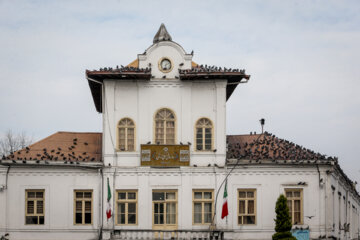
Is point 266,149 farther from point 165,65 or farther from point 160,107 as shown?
point 165,65

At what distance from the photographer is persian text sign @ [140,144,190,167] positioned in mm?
36625

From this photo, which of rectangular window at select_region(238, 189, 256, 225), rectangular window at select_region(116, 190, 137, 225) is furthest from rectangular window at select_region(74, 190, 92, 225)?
rectangular window at select_region(238, 189, 256, 225)

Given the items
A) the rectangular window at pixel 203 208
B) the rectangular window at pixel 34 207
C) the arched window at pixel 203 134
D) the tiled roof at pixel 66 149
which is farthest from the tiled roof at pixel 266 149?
the rectangular window at pixel 34 207

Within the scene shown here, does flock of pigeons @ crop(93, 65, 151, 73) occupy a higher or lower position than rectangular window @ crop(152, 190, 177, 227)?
higher

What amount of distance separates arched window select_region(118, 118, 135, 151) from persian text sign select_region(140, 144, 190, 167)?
0.75 metres

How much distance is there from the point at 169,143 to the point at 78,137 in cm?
658

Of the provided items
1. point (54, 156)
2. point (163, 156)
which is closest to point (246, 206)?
point (163, 156)

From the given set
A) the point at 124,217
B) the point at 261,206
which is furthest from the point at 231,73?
the point at 124,217

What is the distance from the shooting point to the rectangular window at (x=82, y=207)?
36625mm

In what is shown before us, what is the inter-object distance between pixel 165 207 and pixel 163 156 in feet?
9.05

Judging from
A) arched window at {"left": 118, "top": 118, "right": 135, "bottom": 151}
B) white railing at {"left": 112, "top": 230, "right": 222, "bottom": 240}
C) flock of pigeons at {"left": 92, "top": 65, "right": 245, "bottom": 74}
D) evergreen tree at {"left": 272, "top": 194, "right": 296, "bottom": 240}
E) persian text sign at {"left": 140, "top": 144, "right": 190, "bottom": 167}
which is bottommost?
white railing at {"left": 112, "top": 230, "right": 222, "bottom": 240}

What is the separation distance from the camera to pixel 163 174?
3669cm

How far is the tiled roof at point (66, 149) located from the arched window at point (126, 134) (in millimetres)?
1703

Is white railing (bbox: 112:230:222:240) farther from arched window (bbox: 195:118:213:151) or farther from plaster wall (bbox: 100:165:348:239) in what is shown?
arched window (bbox: 195:118:213:151)
